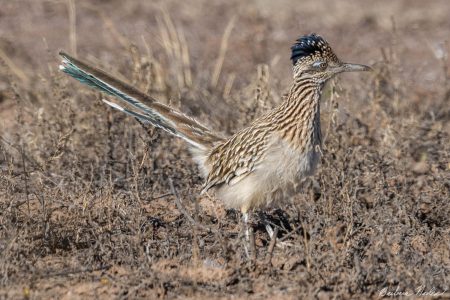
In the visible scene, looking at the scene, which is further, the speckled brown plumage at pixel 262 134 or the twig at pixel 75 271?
the speckled brown plumage at pixel 262 134

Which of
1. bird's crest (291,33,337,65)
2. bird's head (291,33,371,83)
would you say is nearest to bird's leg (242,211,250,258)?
bird's head (291,33,371,83)

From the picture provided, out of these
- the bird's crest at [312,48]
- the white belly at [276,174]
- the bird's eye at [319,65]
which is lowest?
the white belly at [276,174]

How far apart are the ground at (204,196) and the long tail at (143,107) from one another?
0.29 m

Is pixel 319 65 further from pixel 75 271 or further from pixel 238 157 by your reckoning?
pixel 75 271

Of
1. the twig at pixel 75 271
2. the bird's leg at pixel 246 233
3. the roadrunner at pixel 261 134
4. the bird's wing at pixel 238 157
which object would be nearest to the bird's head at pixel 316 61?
the roadrunner at pixel 261 134

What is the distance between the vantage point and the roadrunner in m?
6.05

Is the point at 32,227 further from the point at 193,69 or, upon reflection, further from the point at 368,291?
the point at 193,69

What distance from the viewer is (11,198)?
582cm

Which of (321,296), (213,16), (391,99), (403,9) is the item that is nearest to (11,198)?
(321,296)

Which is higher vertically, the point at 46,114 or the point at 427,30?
the point at 427,30

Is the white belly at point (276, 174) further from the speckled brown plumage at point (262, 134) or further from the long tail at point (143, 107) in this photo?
the long tail at point (143, 107)

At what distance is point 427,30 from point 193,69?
4080mm

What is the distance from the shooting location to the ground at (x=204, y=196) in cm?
528

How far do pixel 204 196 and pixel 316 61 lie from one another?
4.69 ft
